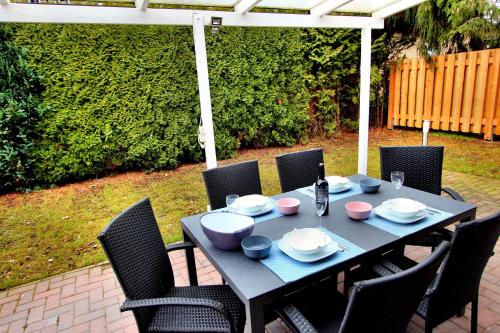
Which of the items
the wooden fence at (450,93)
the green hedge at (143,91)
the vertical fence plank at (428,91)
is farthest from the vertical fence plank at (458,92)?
the green hedge at (143,91)

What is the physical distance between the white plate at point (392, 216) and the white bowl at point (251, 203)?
Result: 657mm

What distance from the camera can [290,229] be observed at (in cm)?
171

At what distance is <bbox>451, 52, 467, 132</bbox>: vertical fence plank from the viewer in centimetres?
627

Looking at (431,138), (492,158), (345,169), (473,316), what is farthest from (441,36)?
(473,316)

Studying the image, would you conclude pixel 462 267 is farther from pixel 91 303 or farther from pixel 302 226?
pixel 91 303

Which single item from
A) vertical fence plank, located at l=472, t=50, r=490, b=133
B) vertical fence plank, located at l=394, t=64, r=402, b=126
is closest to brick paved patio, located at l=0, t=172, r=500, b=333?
vertical fence plank, located at l=472, t=50, r=490, b=133

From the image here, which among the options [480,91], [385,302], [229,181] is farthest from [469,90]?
[385,302]

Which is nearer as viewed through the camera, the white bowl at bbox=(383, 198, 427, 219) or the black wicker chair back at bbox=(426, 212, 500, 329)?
the black wicker chair back at bbox=(426, 212, 500, 329)

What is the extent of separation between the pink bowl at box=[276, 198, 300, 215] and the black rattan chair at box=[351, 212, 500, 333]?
1.80 ft

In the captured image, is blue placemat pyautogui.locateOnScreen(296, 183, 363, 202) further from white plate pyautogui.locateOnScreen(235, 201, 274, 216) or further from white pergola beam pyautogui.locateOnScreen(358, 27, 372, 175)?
Answer: white pergola beam pyautogui.locateOnScreen(358, 27, 372, 175)

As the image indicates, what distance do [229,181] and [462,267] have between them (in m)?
1.52

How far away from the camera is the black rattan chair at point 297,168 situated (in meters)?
2.64

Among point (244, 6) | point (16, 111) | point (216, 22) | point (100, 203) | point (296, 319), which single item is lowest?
point (100, 203)

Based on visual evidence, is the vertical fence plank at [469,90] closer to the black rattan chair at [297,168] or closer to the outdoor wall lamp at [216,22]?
the black rattan chair at [297,168]
